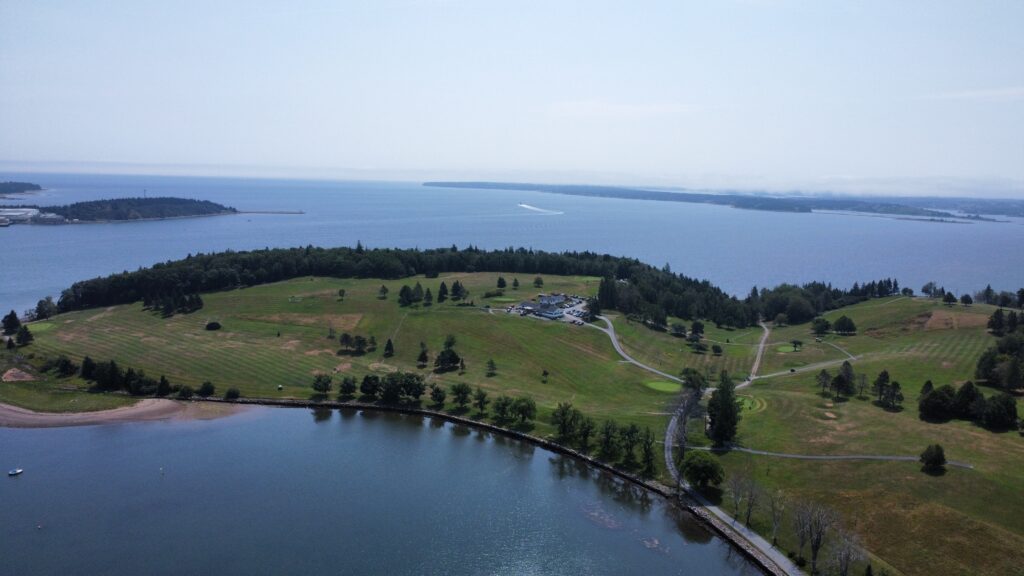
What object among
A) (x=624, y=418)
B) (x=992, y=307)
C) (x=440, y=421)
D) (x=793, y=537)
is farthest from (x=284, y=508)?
(x=992, y=307)

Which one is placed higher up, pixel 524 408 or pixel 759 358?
pixel 759 358

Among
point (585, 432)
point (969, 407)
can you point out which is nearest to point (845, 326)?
point (969, 407)

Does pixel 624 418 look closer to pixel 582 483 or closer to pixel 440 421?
pixel 582 483

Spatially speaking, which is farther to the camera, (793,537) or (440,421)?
(440,421)

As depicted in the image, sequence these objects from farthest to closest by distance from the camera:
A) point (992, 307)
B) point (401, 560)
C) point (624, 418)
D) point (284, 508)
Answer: point (992, 307), point (624, 418), point (284, 508), point (401, 560)

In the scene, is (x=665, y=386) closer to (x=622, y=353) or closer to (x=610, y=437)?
(x=622, y=353)

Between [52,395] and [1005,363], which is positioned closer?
[1005,363]
